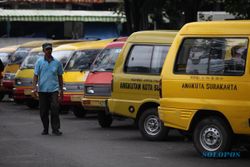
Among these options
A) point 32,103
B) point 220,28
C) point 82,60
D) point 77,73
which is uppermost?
point 220,28

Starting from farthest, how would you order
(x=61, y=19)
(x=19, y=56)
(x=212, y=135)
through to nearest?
(x=61, y=19)
(x=19, y=56)
(x=212, y=135)

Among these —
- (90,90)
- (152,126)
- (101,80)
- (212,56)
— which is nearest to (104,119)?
(90,90)

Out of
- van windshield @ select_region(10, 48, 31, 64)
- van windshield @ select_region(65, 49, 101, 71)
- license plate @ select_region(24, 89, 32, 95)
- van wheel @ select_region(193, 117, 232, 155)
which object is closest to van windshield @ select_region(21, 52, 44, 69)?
license plate @ select_region(24, 89, 32, 95)

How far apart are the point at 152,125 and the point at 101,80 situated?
2720mm

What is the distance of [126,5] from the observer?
2617 centimetres

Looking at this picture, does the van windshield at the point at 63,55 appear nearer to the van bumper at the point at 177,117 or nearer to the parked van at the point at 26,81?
the parked van at the point at 26,81

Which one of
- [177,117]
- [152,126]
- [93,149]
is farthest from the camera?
[152,126]

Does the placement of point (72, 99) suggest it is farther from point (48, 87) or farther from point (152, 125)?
point (152, 125)

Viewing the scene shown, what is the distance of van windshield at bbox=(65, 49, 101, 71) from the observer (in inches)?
732

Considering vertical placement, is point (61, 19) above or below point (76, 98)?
above

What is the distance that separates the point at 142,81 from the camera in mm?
13492

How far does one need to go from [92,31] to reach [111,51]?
28675mm

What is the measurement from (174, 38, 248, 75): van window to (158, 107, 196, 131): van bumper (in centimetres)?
60

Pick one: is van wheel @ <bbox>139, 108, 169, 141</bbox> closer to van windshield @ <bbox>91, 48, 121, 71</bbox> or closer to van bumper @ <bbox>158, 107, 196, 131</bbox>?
van bumper @ <bbox>158, 107, 196, 131</bbox>
